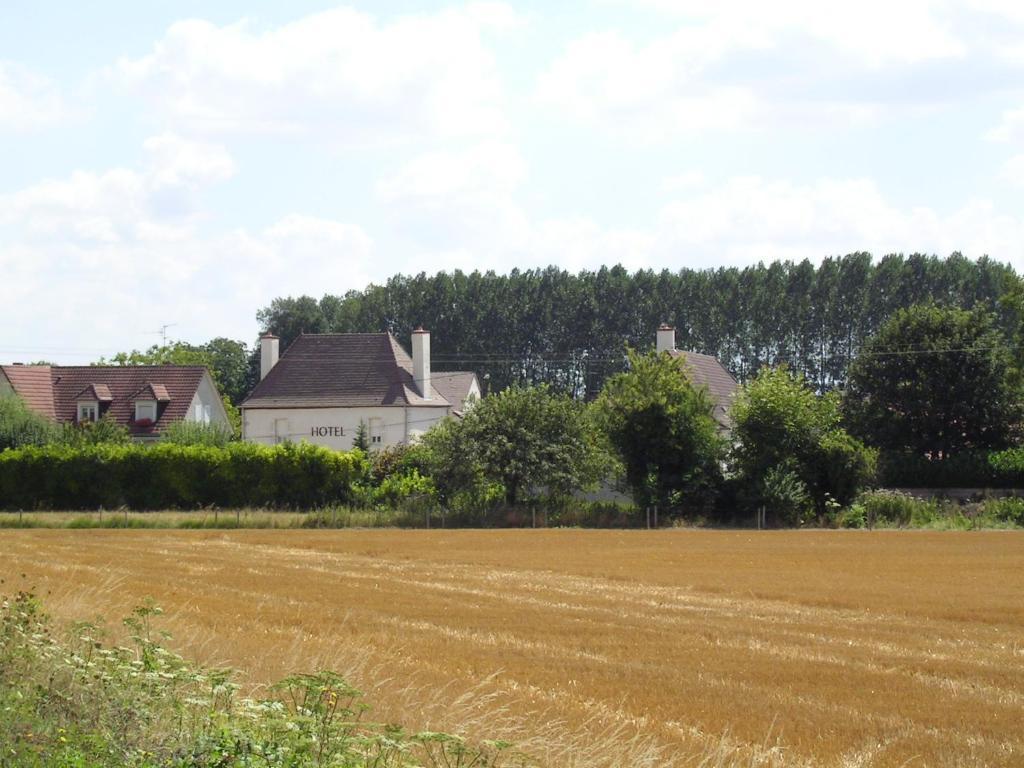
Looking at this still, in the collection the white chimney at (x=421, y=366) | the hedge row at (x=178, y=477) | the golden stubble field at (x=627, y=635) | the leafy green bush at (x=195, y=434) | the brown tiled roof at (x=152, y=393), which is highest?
the white chimney at (x=421, y=366)

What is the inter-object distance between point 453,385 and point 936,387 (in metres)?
32.9

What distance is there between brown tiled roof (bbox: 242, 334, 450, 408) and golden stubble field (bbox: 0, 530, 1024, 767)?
136 feet

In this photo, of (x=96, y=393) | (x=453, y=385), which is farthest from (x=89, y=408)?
(x=453, y=385)

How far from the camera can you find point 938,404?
3024 inches

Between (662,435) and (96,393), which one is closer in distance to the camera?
(662,435)

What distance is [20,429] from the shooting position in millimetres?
70625

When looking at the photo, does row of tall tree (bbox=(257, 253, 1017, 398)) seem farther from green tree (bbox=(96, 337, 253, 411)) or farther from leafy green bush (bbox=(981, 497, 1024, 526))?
leafy green bush (bbox=(981, 497, 1024, 526))

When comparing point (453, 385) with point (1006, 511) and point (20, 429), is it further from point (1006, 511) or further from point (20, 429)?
point (1006, 511)

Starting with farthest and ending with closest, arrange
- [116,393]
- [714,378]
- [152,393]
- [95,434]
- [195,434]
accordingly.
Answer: [714,378] < [116,393] < [152,393] < [195,434] < [95,434]

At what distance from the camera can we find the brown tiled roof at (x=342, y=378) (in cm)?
8444

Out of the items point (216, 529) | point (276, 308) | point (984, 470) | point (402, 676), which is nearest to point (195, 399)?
point (216, 529)

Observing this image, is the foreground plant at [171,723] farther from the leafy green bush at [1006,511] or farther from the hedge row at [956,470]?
the hedge row at [956,470]

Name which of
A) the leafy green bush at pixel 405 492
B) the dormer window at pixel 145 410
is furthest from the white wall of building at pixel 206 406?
the leafy green bush at pixel 405 492

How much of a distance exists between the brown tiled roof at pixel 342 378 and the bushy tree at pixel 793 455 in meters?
28.5
